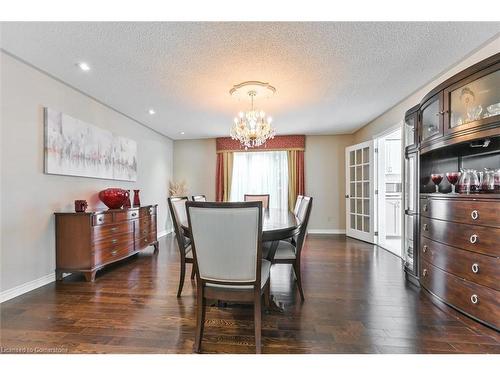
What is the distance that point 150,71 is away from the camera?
2.56 metres

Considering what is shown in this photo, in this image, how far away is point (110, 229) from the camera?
302cm

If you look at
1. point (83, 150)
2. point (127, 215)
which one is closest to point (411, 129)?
point (127, 215)

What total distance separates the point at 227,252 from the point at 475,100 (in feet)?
7.82

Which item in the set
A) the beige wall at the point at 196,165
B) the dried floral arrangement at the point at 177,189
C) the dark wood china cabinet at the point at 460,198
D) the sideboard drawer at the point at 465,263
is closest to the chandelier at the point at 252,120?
the dark wood china cabinet at the point at 460,198

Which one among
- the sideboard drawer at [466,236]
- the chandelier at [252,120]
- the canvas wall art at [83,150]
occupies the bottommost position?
the sideboard drawer at [466,236]

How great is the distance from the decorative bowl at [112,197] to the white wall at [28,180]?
0.22 metres

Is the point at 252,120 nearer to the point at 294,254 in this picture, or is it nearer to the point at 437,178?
the point at 294,254

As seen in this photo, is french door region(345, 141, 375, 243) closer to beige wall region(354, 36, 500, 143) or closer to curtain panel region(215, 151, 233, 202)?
beige wall region(354, 36, 500, 143)

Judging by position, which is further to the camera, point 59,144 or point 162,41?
point 59,144

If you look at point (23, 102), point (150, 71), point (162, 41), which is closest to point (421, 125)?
point (162, 41)

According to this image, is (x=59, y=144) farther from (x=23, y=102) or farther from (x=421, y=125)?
(x=421, y=125)

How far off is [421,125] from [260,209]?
7.79ft

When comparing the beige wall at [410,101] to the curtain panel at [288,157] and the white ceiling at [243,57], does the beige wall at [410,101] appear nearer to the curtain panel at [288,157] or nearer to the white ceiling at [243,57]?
the white ceiling at [243,57]

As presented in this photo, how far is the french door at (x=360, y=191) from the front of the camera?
444 cm
